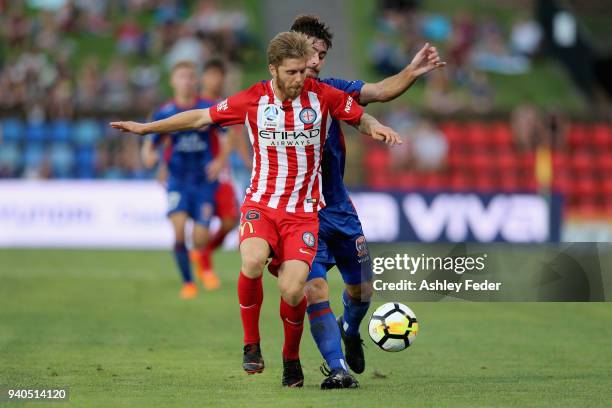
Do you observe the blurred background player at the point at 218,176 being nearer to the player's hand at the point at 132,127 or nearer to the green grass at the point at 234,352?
the green grass at the point at 234,352

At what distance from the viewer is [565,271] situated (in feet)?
27.0

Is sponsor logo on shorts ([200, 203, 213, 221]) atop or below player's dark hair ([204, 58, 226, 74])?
below

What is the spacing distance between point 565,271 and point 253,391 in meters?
2.40

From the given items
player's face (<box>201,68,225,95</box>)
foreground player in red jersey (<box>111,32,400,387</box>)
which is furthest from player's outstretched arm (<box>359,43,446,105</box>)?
player's face (<box>201,68,225,95</box>)

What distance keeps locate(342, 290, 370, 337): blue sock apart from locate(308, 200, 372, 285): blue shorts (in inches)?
10.2

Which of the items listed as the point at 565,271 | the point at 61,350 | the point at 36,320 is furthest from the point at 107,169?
the point at 565,271

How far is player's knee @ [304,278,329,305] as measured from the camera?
749 cm

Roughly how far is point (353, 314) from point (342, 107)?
5.16 ft

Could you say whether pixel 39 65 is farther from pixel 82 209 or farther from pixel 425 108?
pixel 425 108

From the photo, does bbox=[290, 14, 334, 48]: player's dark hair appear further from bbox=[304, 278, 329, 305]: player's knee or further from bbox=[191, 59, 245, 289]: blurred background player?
bbox=[191, 59, 245, 289]: blurred background player

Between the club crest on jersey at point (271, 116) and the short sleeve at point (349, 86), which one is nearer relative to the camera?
the club crest on jersey at point (271, 116)

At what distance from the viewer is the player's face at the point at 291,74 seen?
7082 mm

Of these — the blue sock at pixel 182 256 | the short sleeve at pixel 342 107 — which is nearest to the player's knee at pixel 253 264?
the short sleeve at pixel 342 107

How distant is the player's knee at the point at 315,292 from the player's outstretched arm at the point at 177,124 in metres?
1.17
